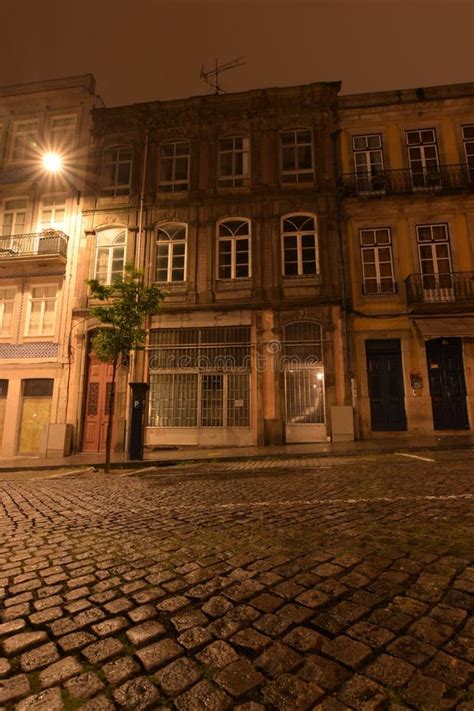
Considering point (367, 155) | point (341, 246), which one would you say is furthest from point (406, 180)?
point (341, 246)

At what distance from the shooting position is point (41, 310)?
55.8ft

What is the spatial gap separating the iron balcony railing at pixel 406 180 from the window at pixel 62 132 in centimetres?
1307

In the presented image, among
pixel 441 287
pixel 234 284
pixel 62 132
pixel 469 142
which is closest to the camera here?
pixel 441 287

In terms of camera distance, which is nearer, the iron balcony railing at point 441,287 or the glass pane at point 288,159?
the iron balcony railing at point 441,287

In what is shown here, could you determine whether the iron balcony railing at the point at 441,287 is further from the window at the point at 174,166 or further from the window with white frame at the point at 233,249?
the window at the point at 174,166

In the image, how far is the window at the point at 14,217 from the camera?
18219 mm

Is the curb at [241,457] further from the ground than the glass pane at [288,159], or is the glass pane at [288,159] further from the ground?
the glass pane at [288,159]

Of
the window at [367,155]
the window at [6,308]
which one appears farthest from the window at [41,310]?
the window at [367,155]

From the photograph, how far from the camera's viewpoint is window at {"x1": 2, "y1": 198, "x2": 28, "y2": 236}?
1822cm

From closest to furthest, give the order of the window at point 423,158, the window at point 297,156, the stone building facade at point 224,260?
the stone building facade at point 224,260 < the window at point 423,158 < the window at point 297,156

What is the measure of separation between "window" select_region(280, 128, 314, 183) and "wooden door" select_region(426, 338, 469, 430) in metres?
8.96

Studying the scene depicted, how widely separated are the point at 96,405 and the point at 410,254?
14304 mm

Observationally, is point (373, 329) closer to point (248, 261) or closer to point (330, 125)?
point (248, 261)

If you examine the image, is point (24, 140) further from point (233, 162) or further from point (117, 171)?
point (233, 162)
